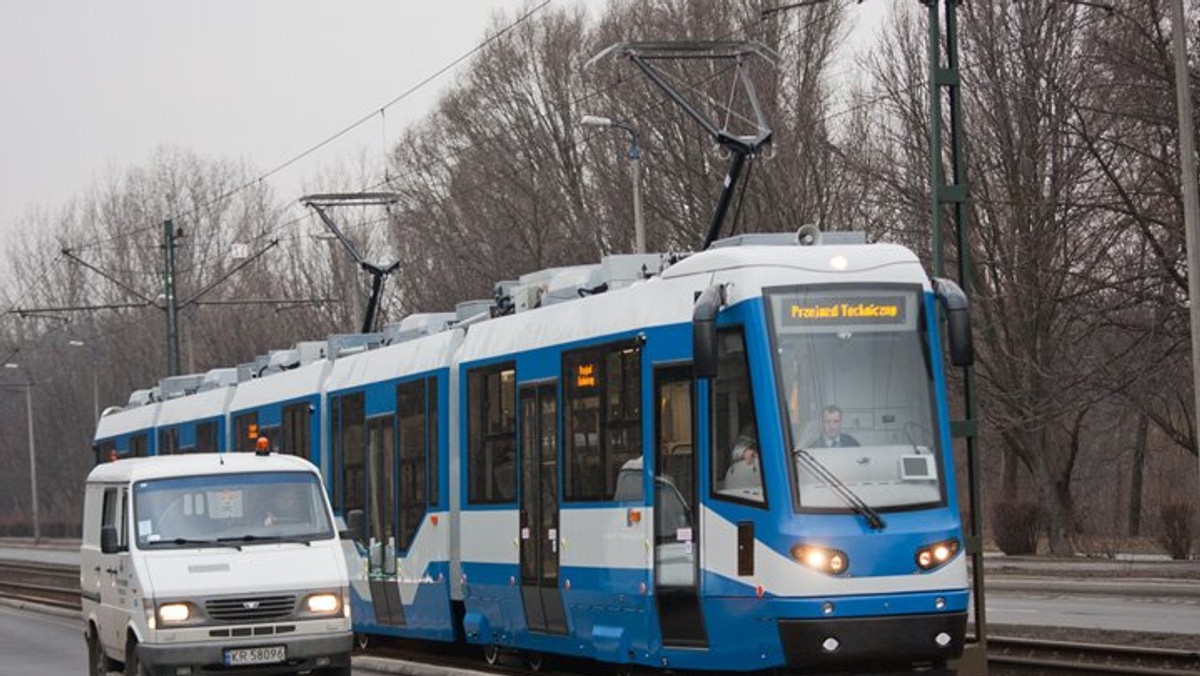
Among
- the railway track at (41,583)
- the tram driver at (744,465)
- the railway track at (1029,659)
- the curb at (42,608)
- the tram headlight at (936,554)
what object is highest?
the tram driver at (744,465)

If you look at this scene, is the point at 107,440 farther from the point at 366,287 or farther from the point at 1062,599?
the point at 366,287

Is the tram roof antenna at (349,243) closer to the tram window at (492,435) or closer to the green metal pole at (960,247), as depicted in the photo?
the tram window at (492,435)

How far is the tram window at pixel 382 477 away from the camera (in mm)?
23297

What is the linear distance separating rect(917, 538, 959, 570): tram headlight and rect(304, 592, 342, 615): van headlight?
5101 millimetres

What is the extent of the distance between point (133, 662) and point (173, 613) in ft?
2.51

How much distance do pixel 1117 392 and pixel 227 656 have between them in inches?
885

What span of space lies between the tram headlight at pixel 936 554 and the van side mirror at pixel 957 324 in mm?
1225

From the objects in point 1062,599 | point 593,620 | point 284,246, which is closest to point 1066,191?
point 1062,599

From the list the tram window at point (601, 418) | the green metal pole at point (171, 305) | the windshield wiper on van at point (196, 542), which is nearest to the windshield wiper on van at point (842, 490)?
the tram window at point (601, 418)

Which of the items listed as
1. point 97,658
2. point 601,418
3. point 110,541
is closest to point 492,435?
point 601,418

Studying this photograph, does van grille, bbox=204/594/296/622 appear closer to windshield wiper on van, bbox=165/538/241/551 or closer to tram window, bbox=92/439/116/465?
windshield wiper on van, bbox=165/538/241/551

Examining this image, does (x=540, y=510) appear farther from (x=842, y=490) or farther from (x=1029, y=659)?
(x=1029, y=659)

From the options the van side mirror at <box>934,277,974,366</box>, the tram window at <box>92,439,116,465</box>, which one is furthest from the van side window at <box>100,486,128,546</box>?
the tram window at <box>92,439,116,465</box>

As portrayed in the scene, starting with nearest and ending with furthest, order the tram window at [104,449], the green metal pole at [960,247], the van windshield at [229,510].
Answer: the green metal pole at [960,247], the van windshield at [229,510], the tram window at [104,449]
